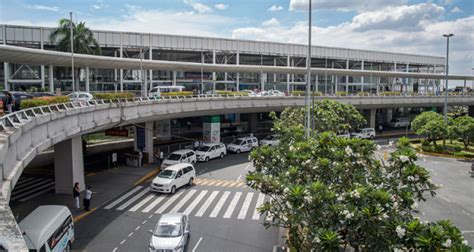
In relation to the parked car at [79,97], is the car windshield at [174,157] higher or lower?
lower

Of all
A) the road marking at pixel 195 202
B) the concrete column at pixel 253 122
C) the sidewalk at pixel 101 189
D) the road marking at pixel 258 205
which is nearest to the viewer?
the road marking at pixel 258 205

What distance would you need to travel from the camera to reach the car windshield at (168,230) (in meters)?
15.1

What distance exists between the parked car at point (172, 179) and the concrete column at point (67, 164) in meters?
4.84

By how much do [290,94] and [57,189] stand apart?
100ft

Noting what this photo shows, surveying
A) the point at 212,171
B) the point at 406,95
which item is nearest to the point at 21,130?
the point at 212,171

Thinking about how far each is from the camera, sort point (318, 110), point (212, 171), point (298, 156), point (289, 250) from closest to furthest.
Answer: point (298, 156)
point (289, 250)
point (318, 110)
point (212, 171)

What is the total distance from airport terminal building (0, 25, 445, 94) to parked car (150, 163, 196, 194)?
61.1ft

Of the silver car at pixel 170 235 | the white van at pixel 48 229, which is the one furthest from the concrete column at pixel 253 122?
the white van at pixel 48 229

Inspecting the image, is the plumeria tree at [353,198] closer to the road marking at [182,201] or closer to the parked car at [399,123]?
the road marking at [182,201]

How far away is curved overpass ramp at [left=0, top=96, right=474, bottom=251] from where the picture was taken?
1072 centimetres

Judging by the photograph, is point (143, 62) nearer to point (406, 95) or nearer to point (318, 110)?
point (318, 110)

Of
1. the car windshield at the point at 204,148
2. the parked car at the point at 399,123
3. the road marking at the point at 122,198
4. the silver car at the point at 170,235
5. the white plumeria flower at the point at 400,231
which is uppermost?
the white plumeria flower at the point at 400,231

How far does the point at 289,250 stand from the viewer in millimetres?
14938

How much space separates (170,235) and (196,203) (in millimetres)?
7422
